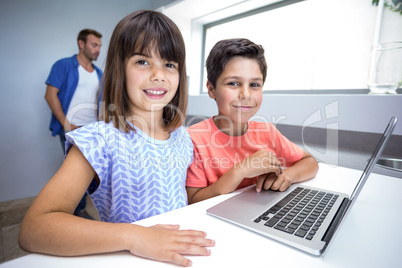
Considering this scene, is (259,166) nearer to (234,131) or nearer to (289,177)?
(289,177)

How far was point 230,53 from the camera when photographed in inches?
32.8

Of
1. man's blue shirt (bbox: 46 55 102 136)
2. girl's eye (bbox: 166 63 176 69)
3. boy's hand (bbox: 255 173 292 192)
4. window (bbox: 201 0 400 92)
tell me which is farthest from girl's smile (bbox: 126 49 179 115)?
man's blue shirt (bbox: 46 55 102 136)

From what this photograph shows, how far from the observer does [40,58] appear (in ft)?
6.07

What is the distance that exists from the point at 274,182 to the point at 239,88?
370 mm

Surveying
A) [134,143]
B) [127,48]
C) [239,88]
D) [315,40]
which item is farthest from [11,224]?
[315,40]

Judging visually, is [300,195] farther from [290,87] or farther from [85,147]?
[290,87]

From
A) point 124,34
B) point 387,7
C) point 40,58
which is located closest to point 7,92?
point 40,58

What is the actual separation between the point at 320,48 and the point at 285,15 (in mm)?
374

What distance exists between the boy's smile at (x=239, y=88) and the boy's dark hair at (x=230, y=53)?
2 cm

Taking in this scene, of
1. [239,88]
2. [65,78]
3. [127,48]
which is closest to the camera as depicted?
[127,48]

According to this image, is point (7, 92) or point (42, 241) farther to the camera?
point (7, 92)

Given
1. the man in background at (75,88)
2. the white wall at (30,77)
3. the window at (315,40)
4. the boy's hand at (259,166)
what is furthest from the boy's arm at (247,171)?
the white wall at (30,77)

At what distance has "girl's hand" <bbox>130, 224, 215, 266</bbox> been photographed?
321mm

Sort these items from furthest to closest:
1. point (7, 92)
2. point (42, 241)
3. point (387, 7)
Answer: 1. point (7, 92)
2. point (387, 7)
3. point (42, 241)
